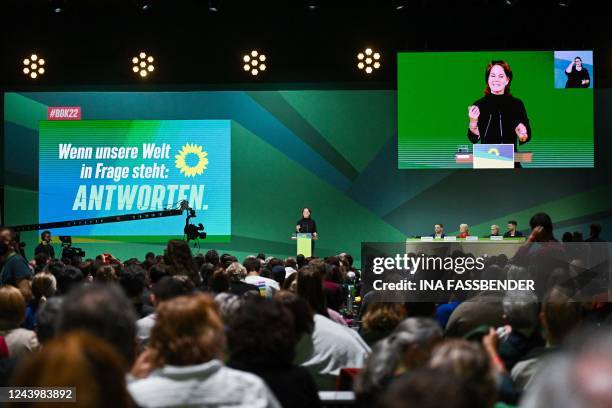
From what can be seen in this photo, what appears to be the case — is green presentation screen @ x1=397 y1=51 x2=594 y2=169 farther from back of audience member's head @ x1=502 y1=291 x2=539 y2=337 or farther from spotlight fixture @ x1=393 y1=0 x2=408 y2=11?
back of audience member's head @ x1=502 y1=291 x2=539 y2=337

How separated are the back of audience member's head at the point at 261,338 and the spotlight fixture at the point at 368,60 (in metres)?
12.9

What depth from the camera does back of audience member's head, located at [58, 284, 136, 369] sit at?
205 centimetres

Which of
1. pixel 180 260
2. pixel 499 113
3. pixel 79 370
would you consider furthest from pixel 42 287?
pixel 499 113

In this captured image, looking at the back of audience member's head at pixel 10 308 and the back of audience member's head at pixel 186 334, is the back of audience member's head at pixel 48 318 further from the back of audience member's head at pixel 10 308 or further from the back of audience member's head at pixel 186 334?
the back of audience member's head at pixel 186 334

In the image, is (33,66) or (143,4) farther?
(33,66)

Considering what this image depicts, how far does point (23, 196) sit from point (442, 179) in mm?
8000

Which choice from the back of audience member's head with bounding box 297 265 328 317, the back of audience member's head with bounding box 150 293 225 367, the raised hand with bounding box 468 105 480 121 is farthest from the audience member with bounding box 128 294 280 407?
the raised hand with bounding box 468 105 480 121

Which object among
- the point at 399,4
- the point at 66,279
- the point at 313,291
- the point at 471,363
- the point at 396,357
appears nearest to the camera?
the point at 471,363

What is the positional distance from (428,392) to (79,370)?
0.62 metres

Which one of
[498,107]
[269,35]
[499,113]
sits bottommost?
[499,113]

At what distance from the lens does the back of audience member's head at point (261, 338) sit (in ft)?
8.73

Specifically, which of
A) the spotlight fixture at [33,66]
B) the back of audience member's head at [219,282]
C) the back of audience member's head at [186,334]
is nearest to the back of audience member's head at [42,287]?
the back of audience member's head at [219,282]

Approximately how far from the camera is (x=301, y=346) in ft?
12.2

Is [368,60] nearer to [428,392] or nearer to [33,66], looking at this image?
[33,66]
